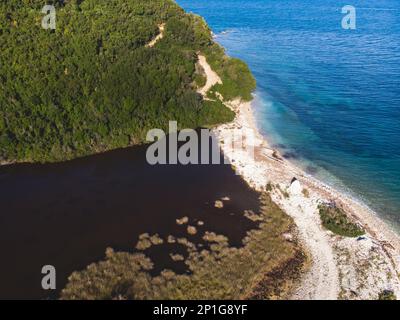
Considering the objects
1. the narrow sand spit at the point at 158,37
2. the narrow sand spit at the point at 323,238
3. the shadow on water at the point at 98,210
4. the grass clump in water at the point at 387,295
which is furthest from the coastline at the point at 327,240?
the narrow sand spit at the point at 158,37

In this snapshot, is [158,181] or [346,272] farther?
[158,181]

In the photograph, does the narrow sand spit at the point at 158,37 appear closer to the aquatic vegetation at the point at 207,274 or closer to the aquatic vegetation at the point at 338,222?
the aquatic vegetation at the point at 207,274

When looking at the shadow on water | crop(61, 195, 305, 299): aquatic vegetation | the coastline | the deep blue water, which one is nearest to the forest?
the shadow on water

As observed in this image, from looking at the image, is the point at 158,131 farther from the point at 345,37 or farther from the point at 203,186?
the point at 345,37

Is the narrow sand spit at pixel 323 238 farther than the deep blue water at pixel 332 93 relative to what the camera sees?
No
